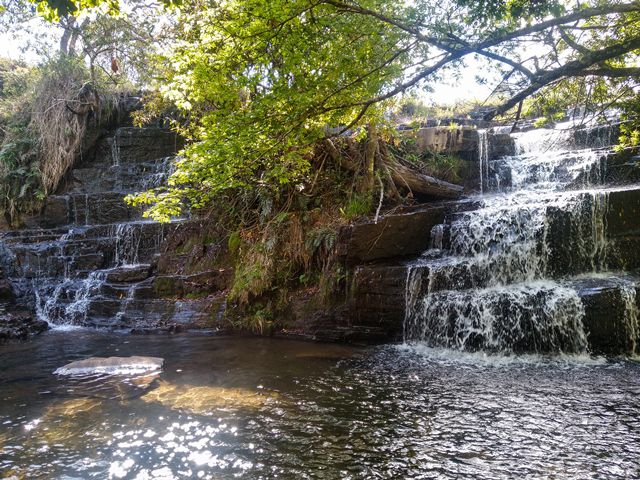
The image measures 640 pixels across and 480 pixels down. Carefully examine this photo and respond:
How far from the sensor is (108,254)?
13.1m

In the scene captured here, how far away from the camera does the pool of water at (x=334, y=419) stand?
3.75 metres

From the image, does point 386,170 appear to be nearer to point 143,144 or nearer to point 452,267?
point 452,267

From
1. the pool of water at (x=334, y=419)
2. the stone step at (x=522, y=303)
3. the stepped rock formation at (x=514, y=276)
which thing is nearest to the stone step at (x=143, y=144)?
the stepped rock formation at (x=514, y=276)

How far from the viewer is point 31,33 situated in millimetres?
19438

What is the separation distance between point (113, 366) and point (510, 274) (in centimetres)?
749

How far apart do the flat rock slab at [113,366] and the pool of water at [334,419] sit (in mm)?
258

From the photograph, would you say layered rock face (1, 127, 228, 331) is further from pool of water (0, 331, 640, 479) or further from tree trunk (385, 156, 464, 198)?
tree trunk (385, 156, 464, 198)

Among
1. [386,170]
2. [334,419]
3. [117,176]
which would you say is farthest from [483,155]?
[117,176]

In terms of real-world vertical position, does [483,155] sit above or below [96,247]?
above

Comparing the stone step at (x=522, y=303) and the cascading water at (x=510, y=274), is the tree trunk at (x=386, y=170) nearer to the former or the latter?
the cascading water at (x=510, y=274)

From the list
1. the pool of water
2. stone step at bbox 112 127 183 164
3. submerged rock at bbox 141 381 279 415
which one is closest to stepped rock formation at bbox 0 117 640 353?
the pool of water

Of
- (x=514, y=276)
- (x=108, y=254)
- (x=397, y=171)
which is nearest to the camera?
(x=514, y=276)

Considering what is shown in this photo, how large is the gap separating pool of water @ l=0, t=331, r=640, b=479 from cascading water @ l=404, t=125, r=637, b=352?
54 cm

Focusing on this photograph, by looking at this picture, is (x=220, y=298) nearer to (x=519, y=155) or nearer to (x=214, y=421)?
(x=214, y=421)
